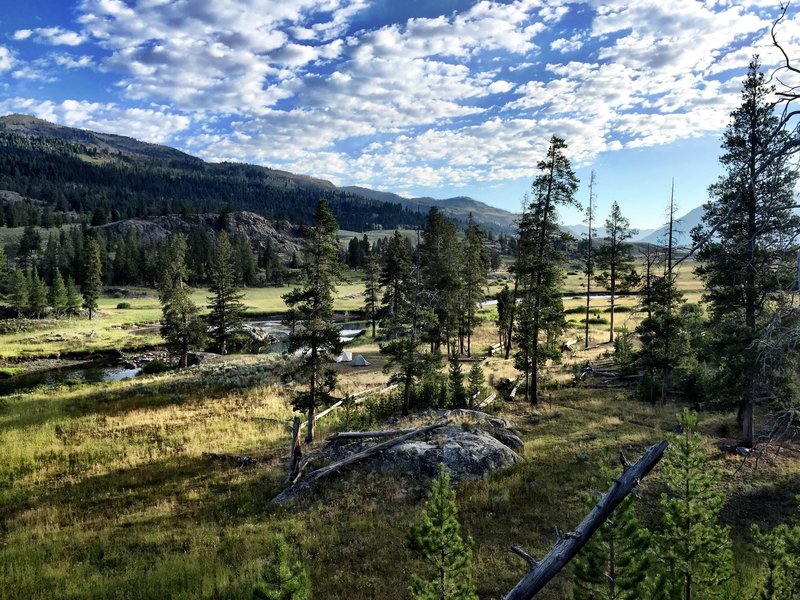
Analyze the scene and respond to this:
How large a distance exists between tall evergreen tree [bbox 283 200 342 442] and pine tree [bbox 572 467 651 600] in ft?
59.4

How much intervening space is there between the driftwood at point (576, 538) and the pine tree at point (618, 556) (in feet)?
4.96

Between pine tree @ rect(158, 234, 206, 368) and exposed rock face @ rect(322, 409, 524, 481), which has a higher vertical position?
pine tree @ rect(158, 234, 206, 368)

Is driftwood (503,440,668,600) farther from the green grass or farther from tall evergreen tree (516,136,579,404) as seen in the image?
tall evergreen tree (516,136,579,404)

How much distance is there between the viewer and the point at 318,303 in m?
23.2

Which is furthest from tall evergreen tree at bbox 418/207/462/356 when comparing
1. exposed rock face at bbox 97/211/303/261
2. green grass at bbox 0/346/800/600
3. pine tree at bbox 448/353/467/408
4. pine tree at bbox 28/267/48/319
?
exposed rock face at bbox 97/211/303/261

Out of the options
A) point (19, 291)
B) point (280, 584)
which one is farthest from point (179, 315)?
point (280, 584)

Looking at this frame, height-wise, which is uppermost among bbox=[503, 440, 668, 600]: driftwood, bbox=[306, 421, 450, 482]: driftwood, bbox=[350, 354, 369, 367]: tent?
bbox=[503, 440, 668, 600]: driftwood

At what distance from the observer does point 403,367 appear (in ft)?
83.9

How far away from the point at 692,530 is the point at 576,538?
3.56 m

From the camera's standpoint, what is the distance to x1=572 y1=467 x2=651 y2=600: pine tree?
608cm

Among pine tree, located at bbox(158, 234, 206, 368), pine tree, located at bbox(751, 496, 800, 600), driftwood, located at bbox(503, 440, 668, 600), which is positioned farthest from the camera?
pine tree, located at bbox(158, 234, 206, 368)

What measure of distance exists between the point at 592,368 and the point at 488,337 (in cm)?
2428

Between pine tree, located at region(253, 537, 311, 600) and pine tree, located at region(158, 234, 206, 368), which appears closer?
pine tree, located at region(253, 537, 311, 600)

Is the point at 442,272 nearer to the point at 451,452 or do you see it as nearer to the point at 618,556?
the point at 451,452
